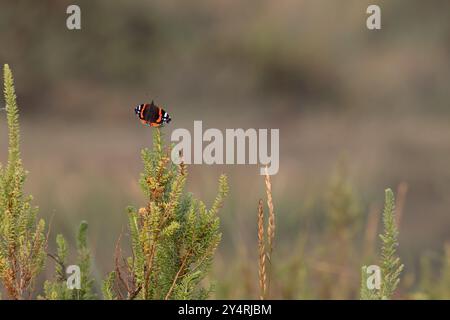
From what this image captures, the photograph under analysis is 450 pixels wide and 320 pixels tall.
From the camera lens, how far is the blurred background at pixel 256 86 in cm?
863

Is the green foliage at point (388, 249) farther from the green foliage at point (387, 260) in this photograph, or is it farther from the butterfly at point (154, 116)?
the butterfly at point (154, 116)

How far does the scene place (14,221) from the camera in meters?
2.36

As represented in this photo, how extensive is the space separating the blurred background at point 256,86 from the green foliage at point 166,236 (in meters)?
5.28

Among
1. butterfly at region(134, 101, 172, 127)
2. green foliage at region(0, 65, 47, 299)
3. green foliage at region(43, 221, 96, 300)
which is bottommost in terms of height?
green foliage at region(43, 221, 96, 300)

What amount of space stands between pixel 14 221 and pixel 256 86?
8066 millimetres

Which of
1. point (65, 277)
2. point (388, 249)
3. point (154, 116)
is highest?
point (154, 116)

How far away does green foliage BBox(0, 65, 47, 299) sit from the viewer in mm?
2340

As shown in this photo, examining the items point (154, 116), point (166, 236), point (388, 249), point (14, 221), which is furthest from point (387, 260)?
point (14, 221)

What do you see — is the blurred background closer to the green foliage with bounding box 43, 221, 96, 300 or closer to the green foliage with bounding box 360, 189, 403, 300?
the green foliage with bounding box 43, 221, 96, 300

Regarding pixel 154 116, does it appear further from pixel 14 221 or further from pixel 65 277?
pixel 65 277

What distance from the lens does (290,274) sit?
179 inches

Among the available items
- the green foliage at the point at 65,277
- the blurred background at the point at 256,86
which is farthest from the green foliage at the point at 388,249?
Answer: the blurred background at the point at 256,86

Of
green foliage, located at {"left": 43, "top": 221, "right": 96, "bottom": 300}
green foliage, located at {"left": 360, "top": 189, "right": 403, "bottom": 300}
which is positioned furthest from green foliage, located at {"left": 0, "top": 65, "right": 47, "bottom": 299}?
green foliage, located at {"left": 360, "top": 189, "right": 403, "bottom": 300}

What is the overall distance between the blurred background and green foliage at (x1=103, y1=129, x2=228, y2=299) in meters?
5.28
